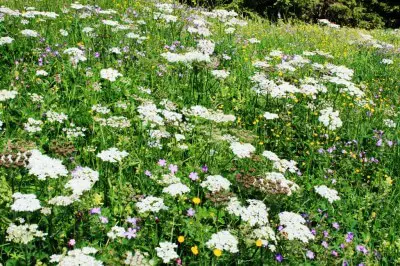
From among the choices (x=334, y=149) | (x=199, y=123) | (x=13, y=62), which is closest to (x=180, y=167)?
(x=199, y=123)

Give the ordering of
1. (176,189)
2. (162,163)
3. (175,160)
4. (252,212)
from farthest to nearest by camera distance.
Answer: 1. (175,160)
2. (162,163)
3. (176,189)
4. (252,212)

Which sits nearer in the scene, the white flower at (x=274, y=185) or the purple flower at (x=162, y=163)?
the white flower at (x=274, y=185)

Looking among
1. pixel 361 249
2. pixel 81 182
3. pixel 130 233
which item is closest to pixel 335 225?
pixel 361 249

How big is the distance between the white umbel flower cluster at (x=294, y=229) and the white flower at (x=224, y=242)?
435mm

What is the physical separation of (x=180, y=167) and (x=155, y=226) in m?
0.85

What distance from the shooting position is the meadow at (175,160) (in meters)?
2.94

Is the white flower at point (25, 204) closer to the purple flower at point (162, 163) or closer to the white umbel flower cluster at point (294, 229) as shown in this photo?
the purple flower at point (162, 163)

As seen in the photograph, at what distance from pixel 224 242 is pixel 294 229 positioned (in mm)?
587

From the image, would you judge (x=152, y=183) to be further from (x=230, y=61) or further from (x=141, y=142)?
(x=230, y=61)

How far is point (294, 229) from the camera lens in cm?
297

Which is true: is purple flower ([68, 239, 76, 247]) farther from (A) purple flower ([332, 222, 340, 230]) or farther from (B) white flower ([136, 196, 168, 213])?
(A) purple flower ([332, 222, 340, 230])

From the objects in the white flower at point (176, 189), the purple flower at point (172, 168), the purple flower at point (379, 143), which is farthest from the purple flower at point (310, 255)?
the purple flower at point (379, 143)

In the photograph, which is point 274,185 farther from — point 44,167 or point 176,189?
point 44,167

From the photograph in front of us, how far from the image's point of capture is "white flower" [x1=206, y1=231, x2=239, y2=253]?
8.88ft
